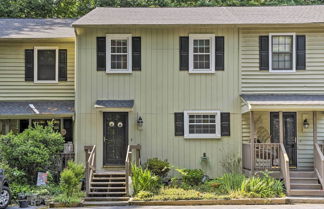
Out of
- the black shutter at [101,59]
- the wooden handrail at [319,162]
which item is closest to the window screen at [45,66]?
the black shutter at [101,59]

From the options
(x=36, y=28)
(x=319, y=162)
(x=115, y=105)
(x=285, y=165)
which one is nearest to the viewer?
(x=285, y=165)

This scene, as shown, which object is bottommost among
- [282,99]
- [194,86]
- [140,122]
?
[140,122]

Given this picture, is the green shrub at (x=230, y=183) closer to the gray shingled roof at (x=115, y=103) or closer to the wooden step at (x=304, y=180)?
the wooden step at (x=304, y=180)

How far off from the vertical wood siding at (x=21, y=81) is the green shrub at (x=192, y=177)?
19.7 ft

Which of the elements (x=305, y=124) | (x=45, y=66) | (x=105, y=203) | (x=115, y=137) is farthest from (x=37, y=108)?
(x=305, y=124)

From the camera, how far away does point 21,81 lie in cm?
1805

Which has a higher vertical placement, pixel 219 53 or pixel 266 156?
pixel 219 53

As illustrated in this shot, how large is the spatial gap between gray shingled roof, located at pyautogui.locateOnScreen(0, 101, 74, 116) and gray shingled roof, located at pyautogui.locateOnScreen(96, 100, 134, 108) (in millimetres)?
1528

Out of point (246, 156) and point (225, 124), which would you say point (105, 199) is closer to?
point (225, 124)

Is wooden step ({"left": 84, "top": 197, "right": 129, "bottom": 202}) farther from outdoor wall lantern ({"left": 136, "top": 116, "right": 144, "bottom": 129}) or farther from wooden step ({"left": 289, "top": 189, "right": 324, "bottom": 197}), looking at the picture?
wooden step ({"left": 289, "top": 189, "right": 324, "bottom": 197})

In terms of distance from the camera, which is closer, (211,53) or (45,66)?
(211,53)

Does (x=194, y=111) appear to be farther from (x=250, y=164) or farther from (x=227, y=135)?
(x=250, y=164)

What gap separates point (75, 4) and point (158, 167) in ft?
62.8

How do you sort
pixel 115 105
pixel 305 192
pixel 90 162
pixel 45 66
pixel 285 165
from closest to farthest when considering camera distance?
pixel 305 192
pixel 285 165
pixel 90 162
pixel 115 105
pixel 45 66
